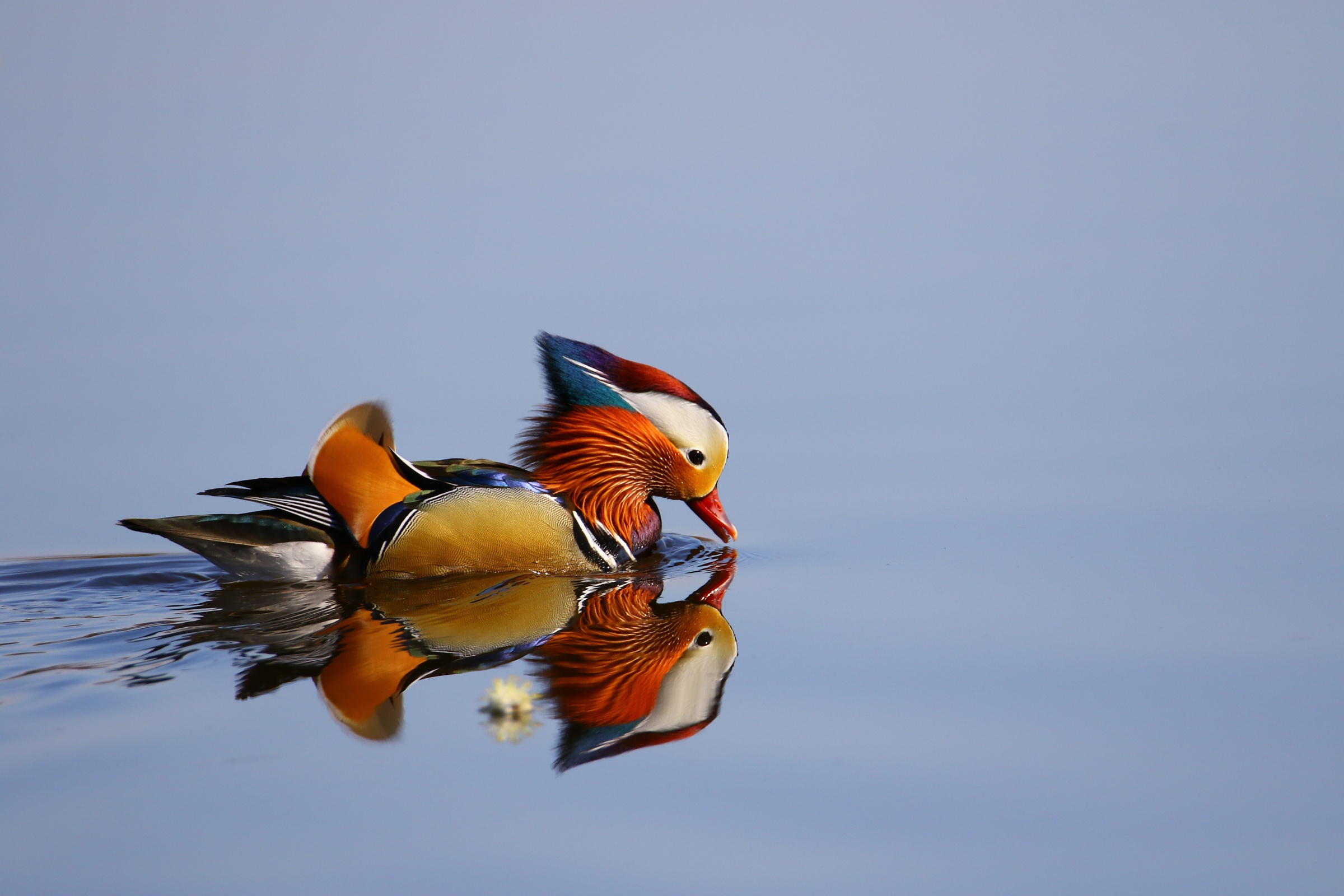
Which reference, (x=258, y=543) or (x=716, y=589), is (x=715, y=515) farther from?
(x=258, y=543)

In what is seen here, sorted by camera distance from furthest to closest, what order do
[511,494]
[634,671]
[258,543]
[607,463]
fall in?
[607,463], [511,494], [258,543], [634,671]

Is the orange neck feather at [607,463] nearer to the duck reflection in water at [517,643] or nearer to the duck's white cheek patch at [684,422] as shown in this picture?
the duck's white cheek patch at [684,422]

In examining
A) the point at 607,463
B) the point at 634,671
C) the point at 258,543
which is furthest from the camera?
the point at 607,463

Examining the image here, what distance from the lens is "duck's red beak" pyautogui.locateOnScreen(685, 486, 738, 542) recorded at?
7441 mm

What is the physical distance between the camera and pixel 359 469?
21.6ft

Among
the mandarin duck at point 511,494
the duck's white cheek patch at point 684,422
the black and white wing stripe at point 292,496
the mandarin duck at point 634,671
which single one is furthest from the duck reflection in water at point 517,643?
the duck's white cheek patch at point 684,422

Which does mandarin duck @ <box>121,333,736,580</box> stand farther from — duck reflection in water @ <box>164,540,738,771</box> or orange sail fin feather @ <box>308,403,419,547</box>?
duck reflection in water @ <box>164,540,738,771</box>

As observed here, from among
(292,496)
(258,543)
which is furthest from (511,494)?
(258,543)

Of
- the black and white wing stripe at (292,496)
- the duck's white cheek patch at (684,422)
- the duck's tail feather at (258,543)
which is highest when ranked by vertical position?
the duck's white cheek patch at (684,422)

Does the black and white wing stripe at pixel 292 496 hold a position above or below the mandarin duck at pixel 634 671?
above

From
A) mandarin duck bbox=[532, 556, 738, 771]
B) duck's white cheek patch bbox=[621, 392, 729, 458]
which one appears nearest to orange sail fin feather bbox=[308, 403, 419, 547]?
mandarin duck bbox=[532, 556, 738, 771]

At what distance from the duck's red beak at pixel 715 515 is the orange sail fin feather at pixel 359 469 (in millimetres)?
1695

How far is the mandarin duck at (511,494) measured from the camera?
6562 millimetres

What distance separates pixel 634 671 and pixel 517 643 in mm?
566
